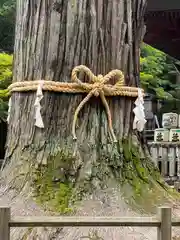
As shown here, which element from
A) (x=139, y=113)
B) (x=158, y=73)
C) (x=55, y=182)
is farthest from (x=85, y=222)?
(x=158, y=73)

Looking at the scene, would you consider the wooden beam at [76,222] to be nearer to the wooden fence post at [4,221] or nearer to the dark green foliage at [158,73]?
the wooden fence post at [4,221]

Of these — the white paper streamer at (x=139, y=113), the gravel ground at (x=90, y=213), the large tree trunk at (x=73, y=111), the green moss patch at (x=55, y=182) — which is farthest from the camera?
the white paper streamer at (x=139, y=113)

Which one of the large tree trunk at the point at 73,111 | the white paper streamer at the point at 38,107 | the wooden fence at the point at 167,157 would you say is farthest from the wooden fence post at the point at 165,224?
the wooden fence at the point at 167,157

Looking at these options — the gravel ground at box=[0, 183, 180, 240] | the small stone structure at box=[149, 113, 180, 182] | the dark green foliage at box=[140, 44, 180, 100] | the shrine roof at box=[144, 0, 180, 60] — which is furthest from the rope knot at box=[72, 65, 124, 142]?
the dark green foliage at box=[140, 44, 180, 100]

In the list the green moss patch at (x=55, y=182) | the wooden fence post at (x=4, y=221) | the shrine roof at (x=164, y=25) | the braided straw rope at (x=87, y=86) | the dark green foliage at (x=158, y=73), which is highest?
the dark green foliage at (x=158, y=73)

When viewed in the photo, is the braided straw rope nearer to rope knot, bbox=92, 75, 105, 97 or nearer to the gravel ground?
rope knot, bbox=92, 75, 105, 97

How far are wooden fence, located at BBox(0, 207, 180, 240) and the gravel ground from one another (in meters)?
0.31

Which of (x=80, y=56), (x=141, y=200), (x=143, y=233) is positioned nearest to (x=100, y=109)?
(x=80, y=56)

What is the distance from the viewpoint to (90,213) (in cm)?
249

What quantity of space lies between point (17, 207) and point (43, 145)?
0.37 m

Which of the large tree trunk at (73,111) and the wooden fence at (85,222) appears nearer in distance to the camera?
the wooden fence at (85,222)

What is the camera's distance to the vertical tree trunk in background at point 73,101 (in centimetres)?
269

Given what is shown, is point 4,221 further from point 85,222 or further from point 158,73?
point 158,73

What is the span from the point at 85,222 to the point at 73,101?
2.69 ft
